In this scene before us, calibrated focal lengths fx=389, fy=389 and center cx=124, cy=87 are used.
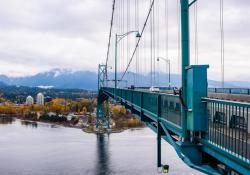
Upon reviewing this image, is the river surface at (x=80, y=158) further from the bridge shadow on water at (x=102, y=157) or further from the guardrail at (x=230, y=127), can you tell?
the guardrail at (x=230, y=127)

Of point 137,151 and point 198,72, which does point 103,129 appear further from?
point 198,72

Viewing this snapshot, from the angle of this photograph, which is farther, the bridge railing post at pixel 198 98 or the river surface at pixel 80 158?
the river surface at pixel 80 158

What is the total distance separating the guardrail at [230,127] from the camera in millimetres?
6895

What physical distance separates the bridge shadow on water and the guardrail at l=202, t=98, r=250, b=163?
2813cm

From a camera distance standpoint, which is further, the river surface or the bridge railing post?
the river surface

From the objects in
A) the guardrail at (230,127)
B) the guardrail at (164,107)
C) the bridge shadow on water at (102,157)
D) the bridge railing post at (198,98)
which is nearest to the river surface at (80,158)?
the bridge shadow on water at (102,157)

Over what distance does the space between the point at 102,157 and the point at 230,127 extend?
3715cm

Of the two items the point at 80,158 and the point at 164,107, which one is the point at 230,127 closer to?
the point at 164,107

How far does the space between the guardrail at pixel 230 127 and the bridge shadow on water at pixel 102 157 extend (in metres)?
28.1

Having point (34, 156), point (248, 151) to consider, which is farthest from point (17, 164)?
point (248, 151)

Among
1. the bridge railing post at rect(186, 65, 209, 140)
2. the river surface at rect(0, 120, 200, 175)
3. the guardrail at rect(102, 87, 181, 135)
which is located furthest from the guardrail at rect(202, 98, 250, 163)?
the river surface at rect(0, 120, 200, 175)

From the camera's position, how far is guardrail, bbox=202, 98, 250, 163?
6.89 meters

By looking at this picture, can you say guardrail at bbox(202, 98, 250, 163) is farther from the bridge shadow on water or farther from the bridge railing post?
the bridge shadow on water

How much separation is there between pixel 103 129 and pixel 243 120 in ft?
227
